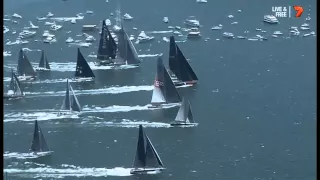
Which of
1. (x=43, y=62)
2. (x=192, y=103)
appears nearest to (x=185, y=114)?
(x=192, y=103)

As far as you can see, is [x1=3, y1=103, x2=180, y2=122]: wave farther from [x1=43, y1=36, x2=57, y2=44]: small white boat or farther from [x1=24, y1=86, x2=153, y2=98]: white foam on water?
[x1=43, y1=36, x2=57, y2=44]: small white boat

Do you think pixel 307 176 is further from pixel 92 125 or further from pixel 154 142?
pixel 92 125

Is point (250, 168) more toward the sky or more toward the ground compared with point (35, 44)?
more toward the ground

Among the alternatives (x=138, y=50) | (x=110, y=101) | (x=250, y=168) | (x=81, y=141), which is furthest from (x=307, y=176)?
(x=138, y=50)

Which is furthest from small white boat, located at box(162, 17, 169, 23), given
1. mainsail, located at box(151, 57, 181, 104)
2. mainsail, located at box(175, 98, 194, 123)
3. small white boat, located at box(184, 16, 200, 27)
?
mainsail, located at box(175, 98, 194, 123)

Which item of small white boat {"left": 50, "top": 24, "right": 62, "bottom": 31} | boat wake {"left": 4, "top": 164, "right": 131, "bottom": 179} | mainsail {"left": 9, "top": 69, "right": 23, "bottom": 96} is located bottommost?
boat wake {"left": 4, "top": 164, "right": 131, "bottom": 179}

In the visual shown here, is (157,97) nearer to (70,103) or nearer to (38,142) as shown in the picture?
(70,103)
